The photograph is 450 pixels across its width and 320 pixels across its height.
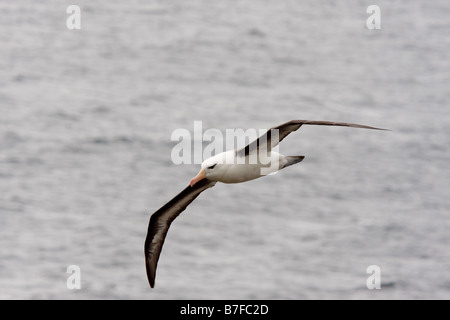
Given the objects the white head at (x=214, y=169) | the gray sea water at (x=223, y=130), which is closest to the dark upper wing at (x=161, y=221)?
the white head at (x=214, y=169)

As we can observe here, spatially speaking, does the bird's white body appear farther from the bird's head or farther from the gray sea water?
the gray sea water

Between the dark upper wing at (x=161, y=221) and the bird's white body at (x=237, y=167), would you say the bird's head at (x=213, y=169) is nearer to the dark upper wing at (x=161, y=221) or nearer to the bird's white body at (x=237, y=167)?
the bird's white body at (x=237, y=167)

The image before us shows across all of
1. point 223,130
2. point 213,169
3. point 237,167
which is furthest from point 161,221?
point 223,130

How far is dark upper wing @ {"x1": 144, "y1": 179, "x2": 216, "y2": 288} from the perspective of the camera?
54.3 ft

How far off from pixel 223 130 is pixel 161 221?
45.0 meters

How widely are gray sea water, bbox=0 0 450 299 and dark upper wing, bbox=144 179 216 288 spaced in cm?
3204

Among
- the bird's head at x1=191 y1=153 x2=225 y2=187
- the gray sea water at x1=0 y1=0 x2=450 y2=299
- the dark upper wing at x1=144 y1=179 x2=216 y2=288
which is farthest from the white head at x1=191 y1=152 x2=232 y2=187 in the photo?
the gray sea water at x1=0 y1=0 x2=450 y2=299

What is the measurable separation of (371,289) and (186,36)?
36.1 m

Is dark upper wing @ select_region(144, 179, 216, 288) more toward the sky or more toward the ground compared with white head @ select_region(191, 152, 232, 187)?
more toward the ground

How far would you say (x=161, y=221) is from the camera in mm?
16859

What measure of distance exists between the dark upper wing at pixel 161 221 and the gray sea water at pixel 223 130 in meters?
32.0
